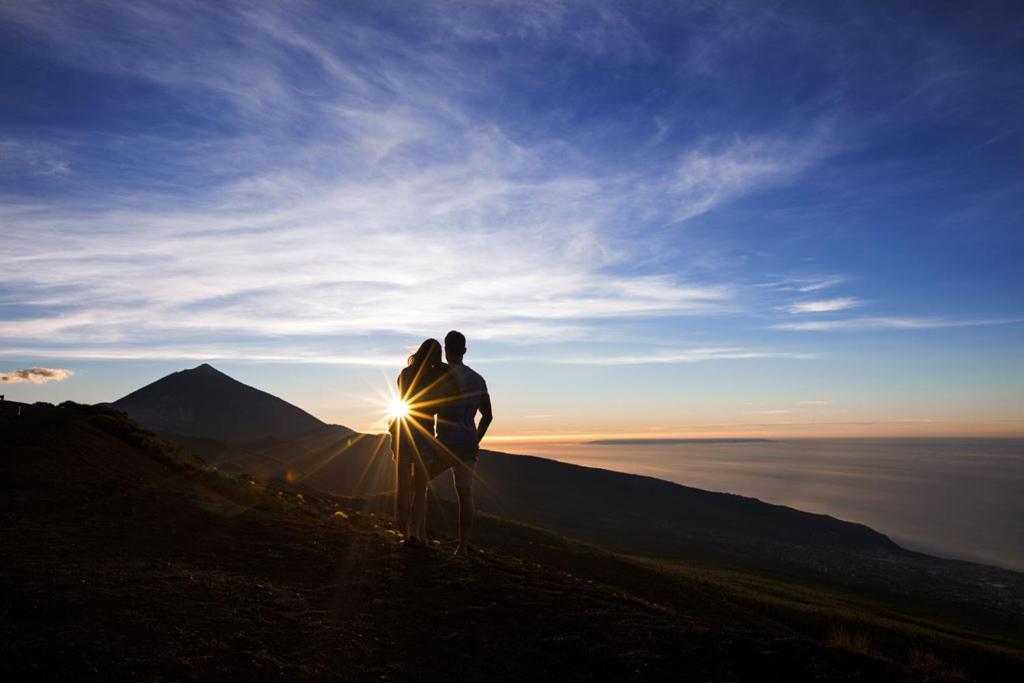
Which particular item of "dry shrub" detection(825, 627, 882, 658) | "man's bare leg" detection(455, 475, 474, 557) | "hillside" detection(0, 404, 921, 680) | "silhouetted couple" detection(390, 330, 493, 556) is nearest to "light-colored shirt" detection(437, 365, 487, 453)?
A: "silhouetted couple" detection(390, 330, 493, 556)

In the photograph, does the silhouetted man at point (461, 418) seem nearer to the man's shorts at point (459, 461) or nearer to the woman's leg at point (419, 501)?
the man's shorts at point (459, 461)

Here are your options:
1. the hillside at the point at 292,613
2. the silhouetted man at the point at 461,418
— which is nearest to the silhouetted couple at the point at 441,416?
the silhouetted man at the point at 461,418

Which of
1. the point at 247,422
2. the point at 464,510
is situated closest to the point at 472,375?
the point at 464,510

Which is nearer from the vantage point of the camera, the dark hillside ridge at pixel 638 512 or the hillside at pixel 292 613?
the hillside at pixel 292 613

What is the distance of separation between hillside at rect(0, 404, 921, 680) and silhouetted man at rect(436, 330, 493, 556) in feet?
4.03

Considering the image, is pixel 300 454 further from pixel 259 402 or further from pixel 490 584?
pixel 490 584

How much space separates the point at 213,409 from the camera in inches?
5123

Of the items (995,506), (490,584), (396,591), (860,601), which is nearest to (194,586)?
(396,591)

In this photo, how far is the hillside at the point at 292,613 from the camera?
16.1ft

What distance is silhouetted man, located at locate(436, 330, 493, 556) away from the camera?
8750mm

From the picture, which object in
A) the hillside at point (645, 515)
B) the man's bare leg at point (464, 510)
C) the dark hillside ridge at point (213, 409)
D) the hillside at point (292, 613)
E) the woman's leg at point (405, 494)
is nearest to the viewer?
the hillside at point (292, 613)

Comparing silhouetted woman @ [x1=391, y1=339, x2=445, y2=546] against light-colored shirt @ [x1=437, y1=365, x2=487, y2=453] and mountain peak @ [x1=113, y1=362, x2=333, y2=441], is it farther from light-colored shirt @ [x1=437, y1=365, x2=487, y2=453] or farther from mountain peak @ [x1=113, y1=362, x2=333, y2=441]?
mountain peak @ [x1=113, y1=362, x2=333, y2=441]

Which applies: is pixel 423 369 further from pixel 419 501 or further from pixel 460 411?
pixel 419 501

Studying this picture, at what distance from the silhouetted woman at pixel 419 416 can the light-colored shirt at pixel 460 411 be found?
5.9 inches
